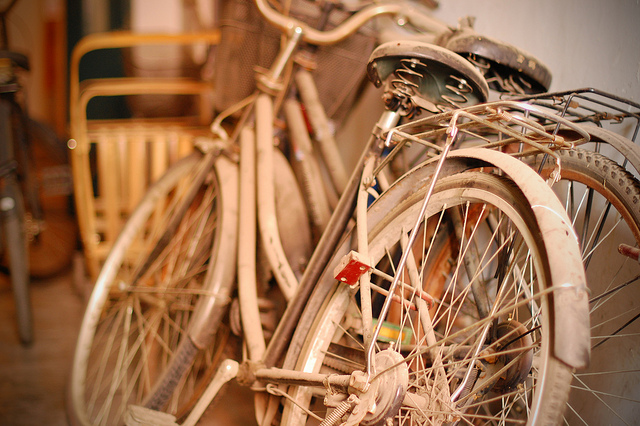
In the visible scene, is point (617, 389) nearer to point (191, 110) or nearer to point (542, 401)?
point (542, 401)

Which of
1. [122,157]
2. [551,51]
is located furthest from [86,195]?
[551,51]

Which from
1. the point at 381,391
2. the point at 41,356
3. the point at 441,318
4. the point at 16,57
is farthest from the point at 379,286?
the point at 16,57

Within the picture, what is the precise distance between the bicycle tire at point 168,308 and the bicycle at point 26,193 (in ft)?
1.81

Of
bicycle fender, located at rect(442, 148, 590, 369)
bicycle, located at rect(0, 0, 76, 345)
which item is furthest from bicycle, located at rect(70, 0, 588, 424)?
bicycle, located at rect(0, 0, 76, 345)

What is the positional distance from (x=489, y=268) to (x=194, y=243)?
41.2 inches

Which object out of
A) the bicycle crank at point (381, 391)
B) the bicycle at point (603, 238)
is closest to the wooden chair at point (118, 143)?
the bicycle at point (603, 238)

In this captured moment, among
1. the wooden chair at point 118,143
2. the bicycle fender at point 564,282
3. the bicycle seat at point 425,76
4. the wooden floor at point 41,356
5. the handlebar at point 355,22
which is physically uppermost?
the handlebar at point 355,22

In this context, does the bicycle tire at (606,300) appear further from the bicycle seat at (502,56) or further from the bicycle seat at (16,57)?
the bicycle seat at (16,57)

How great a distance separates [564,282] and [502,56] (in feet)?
2.09

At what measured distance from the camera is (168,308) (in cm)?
155

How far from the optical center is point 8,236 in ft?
6.48

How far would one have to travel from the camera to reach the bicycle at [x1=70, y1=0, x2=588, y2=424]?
2.29 feet

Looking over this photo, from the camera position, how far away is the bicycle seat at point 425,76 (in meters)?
0.93

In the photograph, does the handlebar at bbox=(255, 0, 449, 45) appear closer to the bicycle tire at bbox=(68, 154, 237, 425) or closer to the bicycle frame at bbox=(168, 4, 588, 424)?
the bicycle frame at bbox=(168, 4, 588, 424)
